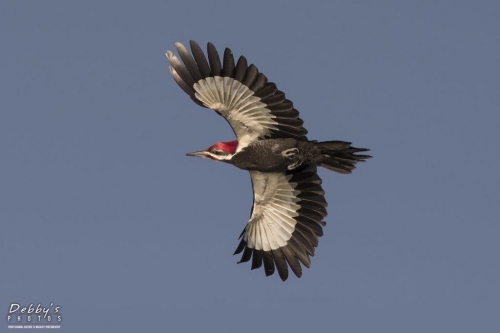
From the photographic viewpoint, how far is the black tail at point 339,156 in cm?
1845

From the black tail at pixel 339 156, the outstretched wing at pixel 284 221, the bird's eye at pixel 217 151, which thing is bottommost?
the outstretched wing at pixel 284 221

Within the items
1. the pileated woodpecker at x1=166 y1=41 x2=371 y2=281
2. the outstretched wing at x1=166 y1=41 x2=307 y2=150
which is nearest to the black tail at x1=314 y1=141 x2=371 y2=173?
the pileated woodpecker at x1=166 y1=41 x2=371 y2=281

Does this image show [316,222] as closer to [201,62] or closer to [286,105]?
[286,105]

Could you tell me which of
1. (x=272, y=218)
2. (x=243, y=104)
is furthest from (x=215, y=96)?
(x=272, y=218)

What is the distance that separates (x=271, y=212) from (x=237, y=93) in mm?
3104

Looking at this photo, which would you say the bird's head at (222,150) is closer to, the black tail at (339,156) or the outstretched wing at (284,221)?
the outstretched wing at (284,221)

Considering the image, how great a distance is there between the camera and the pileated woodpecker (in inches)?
707

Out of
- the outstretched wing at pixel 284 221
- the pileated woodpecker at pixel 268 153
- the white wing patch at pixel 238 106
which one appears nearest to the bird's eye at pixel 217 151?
the pileated woodpecker at pixel 268 153

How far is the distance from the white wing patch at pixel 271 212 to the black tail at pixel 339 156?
1013 mm

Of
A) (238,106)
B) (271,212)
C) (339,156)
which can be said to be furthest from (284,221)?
(238,106)

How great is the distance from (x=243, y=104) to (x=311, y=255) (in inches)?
138

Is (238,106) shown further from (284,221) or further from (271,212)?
(284,221)

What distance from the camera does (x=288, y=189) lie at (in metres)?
19.8

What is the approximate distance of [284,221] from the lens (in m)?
20.2
